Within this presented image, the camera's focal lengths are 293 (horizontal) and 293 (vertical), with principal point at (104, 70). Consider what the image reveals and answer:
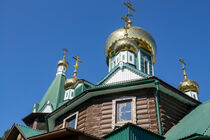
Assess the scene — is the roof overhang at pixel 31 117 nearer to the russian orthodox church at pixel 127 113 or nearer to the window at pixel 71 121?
the russian orthodox church at pixel 127 113

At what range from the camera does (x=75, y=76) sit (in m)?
24.8

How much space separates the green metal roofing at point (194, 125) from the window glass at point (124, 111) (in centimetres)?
189

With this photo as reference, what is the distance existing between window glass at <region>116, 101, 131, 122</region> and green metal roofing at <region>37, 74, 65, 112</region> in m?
13.9

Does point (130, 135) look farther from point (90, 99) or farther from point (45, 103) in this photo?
point (45, 103)

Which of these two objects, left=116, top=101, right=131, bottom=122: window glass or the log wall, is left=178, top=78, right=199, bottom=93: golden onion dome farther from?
left=116, top=101, right=131, bottom=122: window glass

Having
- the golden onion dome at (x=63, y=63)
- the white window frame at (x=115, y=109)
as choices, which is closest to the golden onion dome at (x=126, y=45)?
the white window frame at (x=115, y=109)

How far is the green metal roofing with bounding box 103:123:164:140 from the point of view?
10013 mm

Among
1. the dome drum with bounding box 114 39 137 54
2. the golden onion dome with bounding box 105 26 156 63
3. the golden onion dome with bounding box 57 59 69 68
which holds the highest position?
the golden onion dome with bounding box 57 59 69 68

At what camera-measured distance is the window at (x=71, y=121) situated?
46.7 ft

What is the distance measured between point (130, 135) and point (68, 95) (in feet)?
47.5

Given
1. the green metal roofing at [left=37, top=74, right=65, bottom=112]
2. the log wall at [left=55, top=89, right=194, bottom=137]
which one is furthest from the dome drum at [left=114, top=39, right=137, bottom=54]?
the green metal roofing at [left=37, top=74, right=65, bottom=112]

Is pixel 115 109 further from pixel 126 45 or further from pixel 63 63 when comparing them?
pixel 63 63

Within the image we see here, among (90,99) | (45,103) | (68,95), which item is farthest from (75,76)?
(90,99)

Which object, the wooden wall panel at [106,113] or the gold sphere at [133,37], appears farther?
the gold sphere at [133,37]
